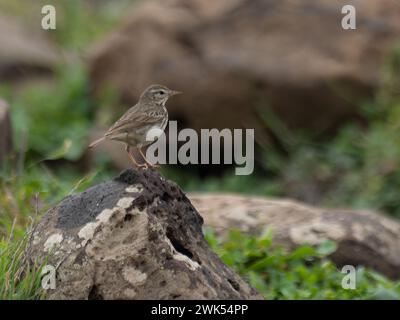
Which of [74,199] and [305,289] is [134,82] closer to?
[305,289]

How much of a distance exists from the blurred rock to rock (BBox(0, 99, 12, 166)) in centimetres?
690

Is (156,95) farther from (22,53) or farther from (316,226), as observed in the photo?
(22,53)

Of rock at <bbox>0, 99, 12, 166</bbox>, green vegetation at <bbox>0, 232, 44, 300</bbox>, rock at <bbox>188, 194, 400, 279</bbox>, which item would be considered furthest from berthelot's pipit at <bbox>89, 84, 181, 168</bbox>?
rock at <bbox>0, 99, 12, 166</bbox>

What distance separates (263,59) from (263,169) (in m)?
1.38

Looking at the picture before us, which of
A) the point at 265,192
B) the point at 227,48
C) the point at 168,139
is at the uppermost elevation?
the point at 227,48

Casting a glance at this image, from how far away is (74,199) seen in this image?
19.4 feet

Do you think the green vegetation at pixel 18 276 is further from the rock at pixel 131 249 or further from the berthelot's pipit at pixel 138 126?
the berthelot's pipit at pixel 138 126

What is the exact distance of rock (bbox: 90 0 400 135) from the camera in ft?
40.4

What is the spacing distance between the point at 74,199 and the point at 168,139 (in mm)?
5474

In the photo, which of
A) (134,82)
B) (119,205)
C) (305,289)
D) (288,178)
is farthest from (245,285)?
(134,82)

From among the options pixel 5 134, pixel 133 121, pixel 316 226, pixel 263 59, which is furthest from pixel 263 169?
pixel 133 121

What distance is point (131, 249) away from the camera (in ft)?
18.1

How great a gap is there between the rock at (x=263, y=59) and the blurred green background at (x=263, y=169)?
0.30 m
